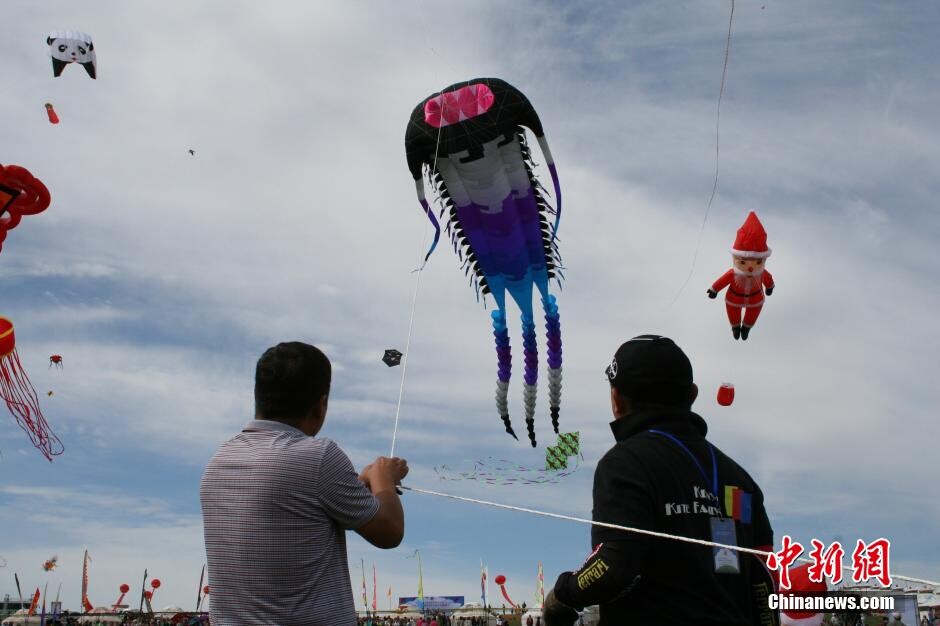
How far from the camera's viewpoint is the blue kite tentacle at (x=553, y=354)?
11070 mm

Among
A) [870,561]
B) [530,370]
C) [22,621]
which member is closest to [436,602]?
[22,621]

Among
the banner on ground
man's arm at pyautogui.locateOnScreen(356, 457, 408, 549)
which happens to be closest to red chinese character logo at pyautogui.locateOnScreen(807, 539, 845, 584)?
man's arm at pyautogui.locateOnScreen(356, 457, 408, 549)

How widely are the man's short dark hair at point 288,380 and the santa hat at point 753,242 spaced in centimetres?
830

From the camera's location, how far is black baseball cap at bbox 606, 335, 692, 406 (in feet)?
7.81

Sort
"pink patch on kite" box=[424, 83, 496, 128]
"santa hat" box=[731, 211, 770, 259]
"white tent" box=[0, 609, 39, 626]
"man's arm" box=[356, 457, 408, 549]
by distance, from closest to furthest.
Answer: "man's arm" box=[356, 457, 408, 549], "pink patch on kite" box=[424, 83, 496, 128], "santa hat" box=[731, 211, 770, 259], "white tent" box=[0, 609, 39, 626]

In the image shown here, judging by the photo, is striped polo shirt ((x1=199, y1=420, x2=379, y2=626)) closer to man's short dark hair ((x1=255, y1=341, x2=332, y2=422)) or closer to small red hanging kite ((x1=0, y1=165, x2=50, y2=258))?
man's short dark hair ((x1=255, y1=341, x2=332, y2=422))

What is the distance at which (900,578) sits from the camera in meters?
2.13

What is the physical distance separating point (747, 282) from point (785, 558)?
8115mm

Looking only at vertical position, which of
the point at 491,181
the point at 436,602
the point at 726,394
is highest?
the point at 491,181

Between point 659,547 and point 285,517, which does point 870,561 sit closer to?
point 659,547

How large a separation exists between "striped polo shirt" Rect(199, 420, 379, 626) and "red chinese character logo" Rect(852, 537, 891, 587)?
1317 millimetres

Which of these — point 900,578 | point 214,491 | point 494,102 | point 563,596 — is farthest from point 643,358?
point 494,102

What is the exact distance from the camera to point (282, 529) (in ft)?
6.84

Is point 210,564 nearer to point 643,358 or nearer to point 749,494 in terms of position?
point 643,358
